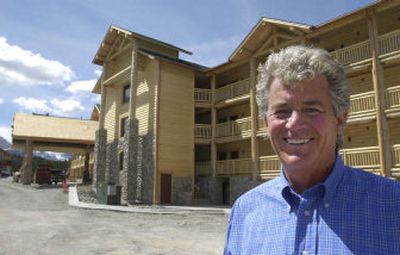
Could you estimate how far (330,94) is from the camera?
2.01 m

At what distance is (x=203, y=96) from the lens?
1081 inches

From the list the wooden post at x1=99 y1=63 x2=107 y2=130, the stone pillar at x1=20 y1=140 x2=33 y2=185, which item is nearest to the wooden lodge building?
the wooden post at x1=99 y1=63 x2=107 y2=130

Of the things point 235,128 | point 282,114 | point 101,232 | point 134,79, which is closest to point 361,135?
point 235,128

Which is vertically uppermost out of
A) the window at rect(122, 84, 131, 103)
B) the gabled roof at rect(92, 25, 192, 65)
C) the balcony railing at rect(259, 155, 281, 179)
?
the gabled roof at rect(92, 25, 192, 65)

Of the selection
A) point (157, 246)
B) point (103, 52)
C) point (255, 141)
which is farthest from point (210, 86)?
point (157, 246)

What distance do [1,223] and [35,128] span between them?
20522 mm

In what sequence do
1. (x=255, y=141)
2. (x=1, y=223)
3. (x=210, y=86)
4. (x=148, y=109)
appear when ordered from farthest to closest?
1. (x=210, y=86)
2. (x=148, y=109)
3. (x=255, y=141)
4. (x=1, y=223)

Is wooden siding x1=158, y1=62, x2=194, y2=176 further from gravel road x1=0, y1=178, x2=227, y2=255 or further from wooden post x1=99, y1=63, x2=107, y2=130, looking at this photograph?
wooden post x1=99, y1=63, x2=107, y2=130

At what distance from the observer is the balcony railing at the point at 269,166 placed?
22047mm

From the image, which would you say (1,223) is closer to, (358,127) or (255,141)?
(255,141)

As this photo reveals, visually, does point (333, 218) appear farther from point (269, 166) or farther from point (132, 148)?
point (132, 148)

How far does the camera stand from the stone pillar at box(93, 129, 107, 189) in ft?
99.0

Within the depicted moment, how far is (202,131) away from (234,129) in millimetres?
2492

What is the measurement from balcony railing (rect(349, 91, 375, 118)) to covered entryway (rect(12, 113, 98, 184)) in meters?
24.5
